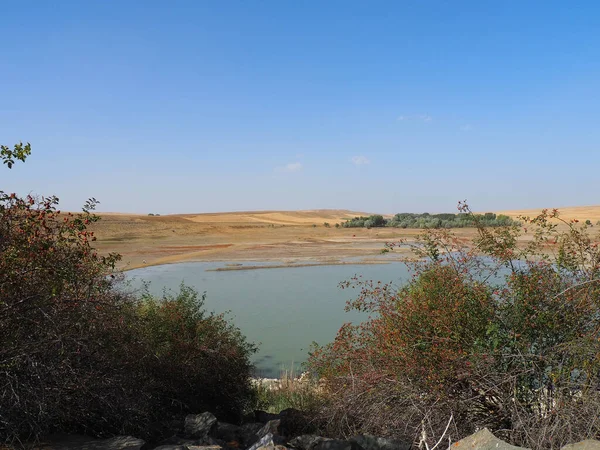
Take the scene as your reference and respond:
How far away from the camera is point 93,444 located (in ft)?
20.5

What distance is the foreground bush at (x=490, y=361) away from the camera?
21.0 ft

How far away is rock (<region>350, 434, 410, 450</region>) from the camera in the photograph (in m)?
6.45

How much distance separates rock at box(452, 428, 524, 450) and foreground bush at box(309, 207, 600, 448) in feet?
2.48

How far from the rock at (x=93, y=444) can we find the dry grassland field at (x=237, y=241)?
24.4m

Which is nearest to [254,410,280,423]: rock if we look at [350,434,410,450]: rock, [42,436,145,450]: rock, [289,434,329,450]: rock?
[289,434,329,450]: rock

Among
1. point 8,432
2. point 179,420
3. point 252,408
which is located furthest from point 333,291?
point 8,432

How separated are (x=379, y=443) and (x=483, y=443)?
1.68 meters

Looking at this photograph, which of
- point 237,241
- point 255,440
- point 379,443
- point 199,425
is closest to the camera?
point 379,443

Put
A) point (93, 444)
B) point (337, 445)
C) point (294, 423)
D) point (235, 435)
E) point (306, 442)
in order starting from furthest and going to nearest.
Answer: point (294, 423), point (235, 435), point (306, 442), point (93, 444), point (337, 445)

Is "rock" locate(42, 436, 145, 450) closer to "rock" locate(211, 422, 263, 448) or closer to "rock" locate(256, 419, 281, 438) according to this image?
"rock" locate(211, 422, 263, 448)

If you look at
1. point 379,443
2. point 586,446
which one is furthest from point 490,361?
point 379,443

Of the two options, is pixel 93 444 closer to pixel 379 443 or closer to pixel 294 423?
pixel 294 423

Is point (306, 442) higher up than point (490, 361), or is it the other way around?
point (490, 361)

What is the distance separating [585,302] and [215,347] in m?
6.77
